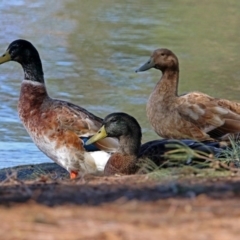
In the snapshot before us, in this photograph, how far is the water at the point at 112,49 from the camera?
13742mm

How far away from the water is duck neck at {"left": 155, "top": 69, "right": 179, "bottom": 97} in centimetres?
180

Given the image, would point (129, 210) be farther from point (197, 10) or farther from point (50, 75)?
point (197, 10)

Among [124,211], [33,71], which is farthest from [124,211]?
[33,71]

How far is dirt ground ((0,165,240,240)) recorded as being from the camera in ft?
13.2

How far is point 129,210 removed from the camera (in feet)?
14.4

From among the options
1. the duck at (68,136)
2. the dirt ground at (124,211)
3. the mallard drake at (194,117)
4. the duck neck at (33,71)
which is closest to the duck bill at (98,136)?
the duck at (68,136)

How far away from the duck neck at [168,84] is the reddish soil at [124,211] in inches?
202

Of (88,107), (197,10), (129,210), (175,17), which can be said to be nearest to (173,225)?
(129,210)

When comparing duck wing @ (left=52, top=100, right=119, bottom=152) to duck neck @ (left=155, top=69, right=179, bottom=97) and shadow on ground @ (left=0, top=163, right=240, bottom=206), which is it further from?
shadow on ground @ (left=0, top=163, right=240, bottom=206)

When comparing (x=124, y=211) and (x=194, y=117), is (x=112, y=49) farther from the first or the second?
(x=124, y=211)

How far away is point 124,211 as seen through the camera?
4383 mm

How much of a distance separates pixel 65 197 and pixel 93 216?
1.66 ft

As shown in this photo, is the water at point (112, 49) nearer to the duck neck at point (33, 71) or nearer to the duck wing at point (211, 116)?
the duck neck at point (33, 71)

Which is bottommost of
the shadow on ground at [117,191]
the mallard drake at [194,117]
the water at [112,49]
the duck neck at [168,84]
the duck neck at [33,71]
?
the water at [112,49]
